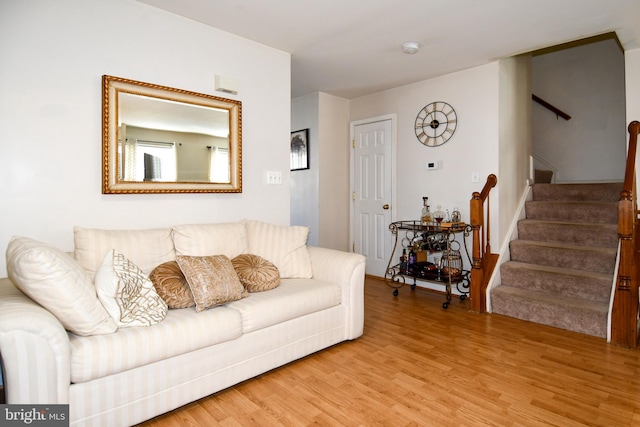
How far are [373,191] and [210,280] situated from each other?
10.5 feet

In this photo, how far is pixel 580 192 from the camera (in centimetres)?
420

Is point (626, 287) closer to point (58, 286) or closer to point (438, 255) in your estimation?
point (438, 255)

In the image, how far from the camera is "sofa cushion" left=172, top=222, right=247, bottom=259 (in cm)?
250

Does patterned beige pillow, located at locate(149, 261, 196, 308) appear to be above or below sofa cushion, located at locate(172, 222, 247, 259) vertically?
below

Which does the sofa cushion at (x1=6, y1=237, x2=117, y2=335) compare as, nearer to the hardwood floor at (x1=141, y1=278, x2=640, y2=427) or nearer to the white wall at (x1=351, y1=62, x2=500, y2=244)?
the hardwood floor at (x1=141, y1=278, x2=640, y2=427)

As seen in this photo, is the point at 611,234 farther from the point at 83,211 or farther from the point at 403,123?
the point at 83,211

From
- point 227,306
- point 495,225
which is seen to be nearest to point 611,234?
point 495,225

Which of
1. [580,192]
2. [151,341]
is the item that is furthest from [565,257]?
[151,341]

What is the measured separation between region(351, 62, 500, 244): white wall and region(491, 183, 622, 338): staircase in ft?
1.62

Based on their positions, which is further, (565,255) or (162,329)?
(565,255)

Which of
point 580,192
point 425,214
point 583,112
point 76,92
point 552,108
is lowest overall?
point 425,214

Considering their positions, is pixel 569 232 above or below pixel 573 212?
below

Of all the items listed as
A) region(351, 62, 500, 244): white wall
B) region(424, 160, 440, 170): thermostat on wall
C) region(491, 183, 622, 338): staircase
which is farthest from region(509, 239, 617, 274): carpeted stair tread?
region(424, 160, 440, 170): thermostat on wall

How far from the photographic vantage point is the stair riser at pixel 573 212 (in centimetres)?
375
